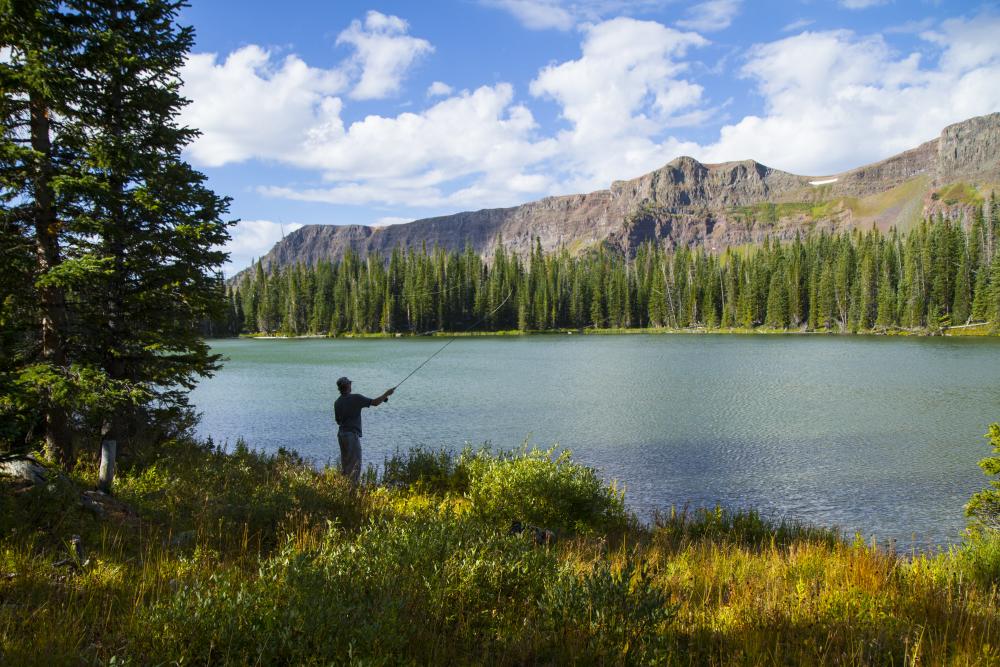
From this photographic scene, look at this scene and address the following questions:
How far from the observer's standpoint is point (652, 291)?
126 meters

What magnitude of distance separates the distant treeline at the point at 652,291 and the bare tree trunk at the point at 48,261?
9470cm

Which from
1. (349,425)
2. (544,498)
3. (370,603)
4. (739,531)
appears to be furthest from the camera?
(349,425)

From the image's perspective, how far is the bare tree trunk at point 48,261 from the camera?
8.92 metres

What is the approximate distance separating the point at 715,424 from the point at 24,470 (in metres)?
22.7

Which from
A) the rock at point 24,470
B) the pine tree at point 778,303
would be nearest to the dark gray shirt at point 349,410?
the rock at point 24,470

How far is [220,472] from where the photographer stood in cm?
1009

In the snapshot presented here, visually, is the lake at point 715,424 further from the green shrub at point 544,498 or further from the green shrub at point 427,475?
the green shrub at point 427,475

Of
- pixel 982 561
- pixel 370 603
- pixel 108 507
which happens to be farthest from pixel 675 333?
pixel 370 603

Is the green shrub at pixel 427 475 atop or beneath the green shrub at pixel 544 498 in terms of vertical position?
beneath

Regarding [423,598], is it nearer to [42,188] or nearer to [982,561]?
[982,561]

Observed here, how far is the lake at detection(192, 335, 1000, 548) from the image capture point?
14.4 metres

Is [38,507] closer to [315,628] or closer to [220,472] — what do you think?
[220,472]

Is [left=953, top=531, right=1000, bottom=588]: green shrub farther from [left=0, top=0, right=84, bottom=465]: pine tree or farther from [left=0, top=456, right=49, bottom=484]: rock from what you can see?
[left=0, top=0, right=84, bottom=465]: pine tree

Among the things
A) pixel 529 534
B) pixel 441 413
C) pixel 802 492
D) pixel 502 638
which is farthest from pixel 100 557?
pixel 441 413
